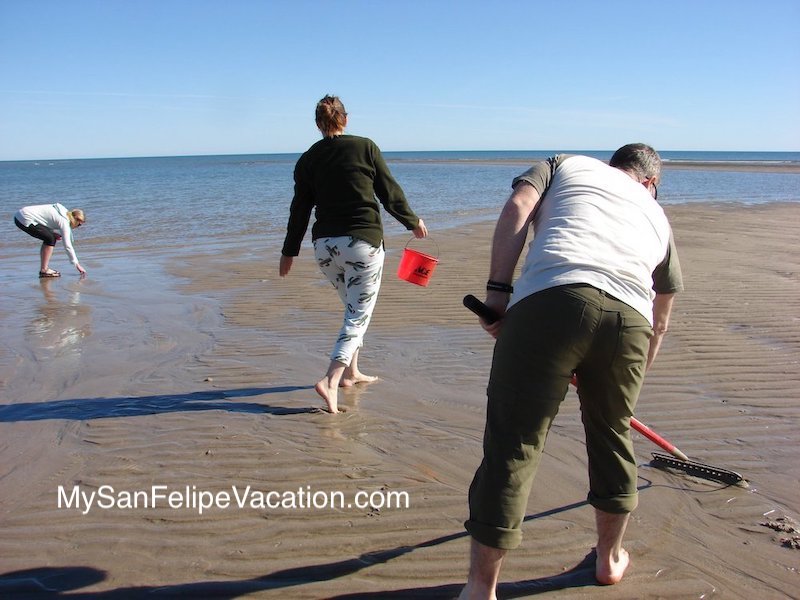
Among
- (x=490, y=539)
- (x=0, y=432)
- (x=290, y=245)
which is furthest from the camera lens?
(x=290, y=245)

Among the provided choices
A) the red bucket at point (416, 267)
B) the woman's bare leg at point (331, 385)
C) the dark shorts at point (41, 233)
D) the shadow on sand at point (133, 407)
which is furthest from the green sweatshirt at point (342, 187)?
the dark shorts at point (41, 233)

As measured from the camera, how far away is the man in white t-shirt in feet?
7.06

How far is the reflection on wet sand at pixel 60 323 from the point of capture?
19.0 ft

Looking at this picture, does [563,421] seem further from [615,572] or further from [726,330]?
[726,330]

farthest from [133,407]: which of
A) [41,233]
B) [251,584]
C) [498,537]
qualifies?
[41,233]

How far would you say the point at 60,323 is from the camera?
6586mm

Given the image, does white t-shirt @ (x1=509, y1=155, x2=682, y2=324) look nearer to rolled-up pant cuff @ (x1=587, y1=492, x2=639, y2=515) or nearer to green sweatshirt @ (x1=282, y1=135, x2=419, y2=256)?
rolled-up pant cuff @ (x1=587, y1=492, x2=639, y2=515)

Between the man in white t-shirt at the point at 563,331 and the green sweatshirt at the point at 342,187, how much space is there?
1.79 m

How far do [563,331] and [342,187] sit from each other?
2215mm

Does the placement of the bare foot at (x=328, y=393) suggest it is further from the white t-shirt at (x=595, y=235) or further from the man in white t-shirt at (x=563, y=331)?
the white t-shirt at (x=595, y=235)

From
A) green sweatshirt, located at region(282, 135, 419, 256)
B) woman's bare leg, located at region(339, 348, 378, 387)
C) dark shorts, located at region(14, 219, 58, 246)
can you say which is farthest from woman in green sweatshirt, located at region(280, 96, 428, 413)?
dark shorts, located at region(14, 219, 58, 246)

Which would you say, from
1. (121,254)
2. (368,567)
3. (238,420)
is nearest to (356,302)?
(238,420)

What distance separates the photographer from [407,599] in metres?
2.44

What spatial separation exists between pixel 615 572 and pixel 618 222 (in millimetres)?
1305
